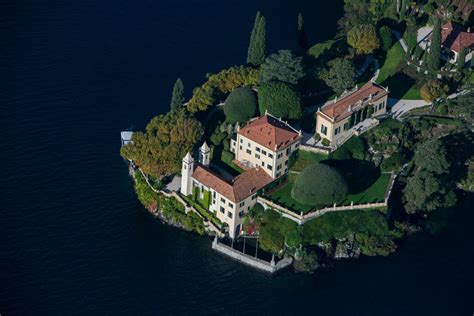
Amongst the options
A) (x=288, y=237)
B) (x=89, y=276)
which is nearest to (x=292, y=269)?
(x=288, y=237)

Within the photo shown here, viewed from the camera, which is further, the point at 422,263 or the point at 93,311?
the point at 422,263

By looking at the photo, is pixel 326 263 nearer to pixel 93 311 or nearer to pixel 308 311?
pixel 308 311

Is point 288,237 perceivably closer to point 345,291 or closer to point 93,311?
point 345,291

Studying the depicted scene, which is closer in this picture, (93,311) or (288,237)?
(93,311)

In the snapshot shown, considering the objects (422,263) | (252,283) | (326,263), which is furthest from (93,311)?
(422,263)

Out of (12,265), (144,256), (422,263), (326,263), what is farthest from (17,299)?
(422,263)

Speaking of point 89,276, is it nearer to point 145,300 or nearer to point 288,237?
point 145,300

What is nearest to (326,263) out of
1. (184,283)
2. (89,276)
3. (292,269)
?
(292,269)
